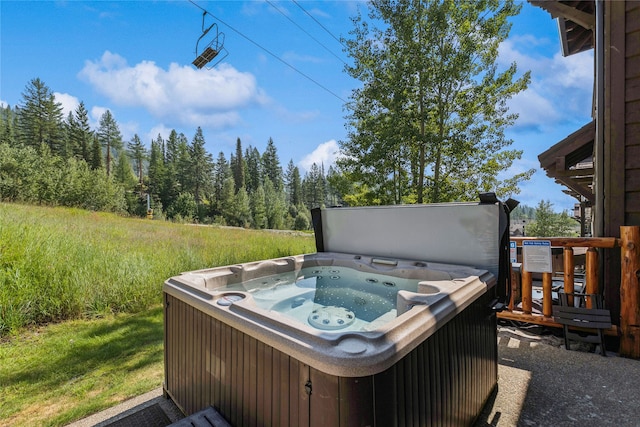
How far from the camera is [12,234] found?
11.7ft

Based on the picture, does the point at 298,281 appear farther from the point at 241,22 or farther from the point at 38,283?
the point at 241,22

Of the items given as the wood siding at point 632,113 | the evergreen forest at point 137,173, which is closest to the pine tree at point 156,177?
the evergreen forest at point 137,173

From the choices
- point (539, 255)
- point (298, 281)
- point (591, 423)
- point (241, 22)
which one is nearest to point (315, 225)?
point (298, 281)

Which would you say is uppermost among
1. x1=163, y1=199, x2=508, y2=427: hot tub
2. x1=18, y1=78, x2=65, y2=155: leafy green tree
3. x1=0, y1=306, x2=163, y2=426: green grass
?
x1=18, y1=78, x2=65, y2=155: leafy green tree

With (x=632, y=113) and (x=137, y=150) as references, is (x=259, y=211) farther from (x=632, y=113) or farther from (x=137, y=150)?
(x=632, y=113)

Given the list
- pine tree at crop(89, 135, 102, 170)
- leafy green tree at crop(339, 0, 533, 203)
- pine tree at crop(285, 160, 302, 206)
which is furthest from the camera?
pine tree at crop(285, 160, 302, 206)

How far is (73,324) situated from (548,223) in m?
Result: 22.1

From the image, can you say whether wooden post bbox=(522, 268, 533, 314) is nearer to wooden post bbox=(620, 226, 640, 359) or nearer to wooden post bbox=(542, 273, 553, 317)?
wooden post bbox=(542, 273, 553, 317)

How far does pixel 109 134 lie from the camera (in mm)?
29312

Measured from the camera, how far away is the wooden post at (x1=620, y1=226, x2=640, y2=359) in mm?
2178

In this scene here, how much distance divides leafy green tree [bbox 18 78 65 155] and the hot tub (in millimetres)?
26269

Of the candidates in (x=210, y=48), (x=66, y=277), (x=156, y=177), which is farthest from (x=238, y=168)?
(x=66, y=277)

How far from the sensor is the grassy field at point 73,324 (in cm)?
191

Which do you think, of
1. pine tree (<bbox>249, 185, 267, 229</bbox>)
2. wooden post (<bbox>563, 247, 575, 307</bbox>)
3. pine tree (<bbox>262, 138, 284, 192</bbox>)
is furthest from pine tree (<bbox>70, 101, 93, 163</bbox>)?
wooden post (<bbox>563, 247, 575, 307</bbox>)
